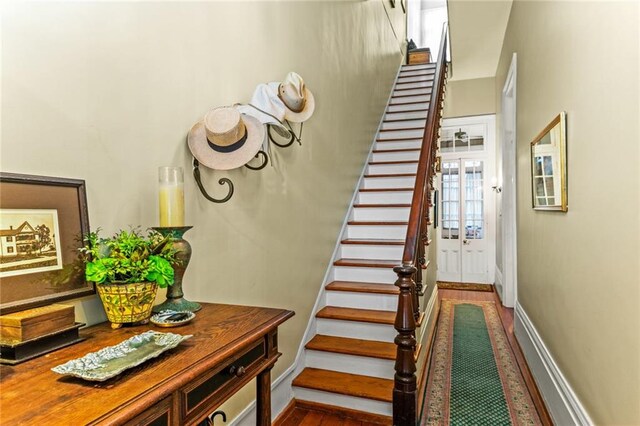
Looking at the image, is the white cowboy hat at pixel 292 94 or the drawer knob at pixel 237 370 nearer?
the drawer knob at pixel 237 370

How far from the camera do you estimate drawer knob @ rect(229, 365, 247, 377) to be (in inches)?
42.3

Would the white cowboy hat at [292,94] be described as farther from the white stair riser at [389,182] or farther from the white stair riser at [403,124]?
the white stair riser at [403,124]

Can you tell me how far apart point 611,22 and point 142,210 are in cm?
185

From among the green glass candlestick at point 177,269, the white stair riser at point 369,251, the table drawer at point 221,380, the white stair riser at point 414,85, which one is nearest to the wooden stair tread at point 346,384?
the white stair riser at point 369,251

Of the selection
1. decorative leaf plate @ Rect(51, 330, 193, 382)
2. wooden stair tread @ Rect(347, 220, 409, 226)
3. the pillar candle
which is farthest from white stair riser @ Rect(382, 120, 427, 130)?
decorative leaf plate @ Rect(51, 330, 193, 382)

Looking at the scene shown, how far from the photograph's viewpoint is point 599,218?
5.21 feet

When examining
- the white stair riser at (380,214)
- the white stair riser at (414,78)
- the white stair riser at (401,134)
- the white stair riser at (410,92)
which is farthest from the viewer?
the white stair riser at (414,78)

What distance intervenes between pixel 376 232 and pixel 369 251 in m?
0.26

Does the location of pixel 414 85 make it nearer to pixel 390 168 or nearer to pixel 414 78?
pixel 414 78

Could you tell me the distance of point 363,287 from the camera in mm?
3096

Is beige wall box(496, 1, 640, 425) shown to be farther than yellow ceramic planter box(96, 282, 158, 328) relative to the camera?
Yes

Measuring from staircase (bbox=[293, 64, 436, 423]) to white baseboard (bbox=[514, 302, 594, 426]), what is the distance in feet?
2.96

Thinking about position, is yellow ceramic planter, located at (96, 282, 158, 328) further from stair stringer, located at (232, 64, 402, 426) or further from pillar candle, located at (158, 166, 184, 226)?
stair stringer, located at (232, 64, 402, 426)

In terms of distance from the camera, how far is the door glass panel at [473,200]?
6430 millimetres
